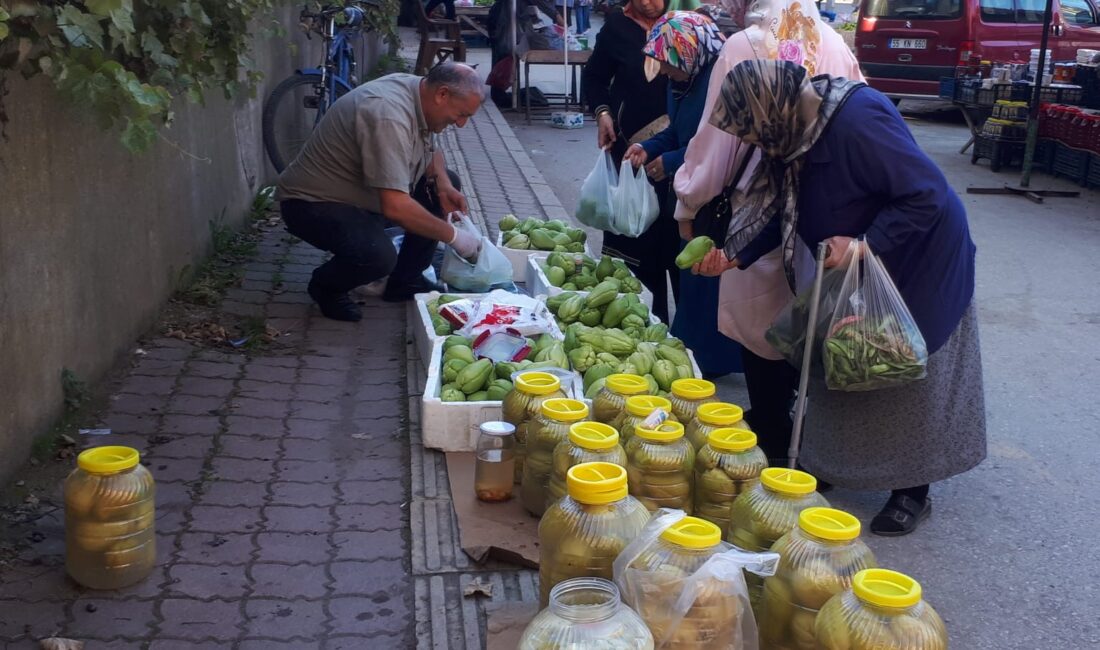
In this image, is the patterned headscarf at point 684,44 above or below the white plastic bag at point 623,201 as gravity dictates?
above

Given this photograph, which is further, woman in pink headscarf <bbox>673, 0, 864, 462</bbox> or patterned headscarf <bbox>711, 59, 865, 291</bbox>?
woman in pink headscarf <bbox>673, 0, 864, 462</bbox>

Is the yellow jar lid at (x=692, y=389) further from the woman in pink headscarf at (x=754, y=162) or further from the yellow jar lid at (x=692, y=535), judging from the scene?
the yellow jar lid at (x=692, y=535)

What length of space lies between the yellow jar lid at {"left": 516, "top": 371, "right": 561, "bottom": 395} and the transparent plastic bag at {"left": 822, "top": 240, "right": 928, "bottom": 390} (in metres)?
1.06

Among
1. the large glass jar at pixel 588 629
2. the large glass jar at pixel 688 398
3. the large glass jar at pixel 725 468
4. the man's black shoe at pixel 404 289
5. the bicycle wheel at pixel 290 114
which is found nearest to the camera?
the large glass jar at pixel 588 629

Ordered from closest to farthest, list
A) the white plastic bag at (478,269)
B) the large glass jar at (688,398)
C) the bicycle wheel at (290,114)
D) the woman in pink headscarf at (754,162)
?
1. the large glass jar at (688,398)
2. the woman in pink headscarf at (754,162)
3. the white plastic bag at (478,269)
4. the bicycle wheel at (290,114)

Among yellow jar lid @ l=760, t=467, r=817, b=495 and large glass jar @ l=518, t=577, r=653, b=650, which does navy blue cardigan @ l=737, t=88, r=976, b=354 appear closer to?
yellow jar lid @ l=760, t=467, r=817, b=495

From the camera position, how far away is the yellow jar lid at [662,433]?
3.26 meters

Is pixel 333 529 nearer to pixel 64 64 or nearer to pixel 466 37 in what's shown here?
pixel 64 64

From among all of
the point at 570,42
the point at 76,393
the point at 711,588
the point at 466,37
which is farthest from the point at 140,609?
the point at 466,37

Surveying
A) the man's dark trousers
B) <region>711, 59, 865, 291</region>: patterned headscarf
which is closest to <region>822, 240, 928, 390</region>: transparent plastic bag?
<region>711, 59, 865, 291</region>: patterned headscarf

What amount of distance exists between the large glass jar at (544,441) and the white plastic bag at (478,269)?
230 centimetres

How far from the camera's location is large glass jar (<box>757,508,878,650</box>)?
2.47 meters

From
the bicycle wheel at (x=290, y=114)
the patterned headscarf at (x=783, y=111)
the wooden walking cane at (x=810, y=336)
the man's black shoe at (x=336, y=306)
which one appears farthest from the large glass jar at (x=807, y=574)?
the bicycle wheel at (x=290, y=114)

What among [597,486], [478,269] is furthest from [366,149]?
[597,486]
